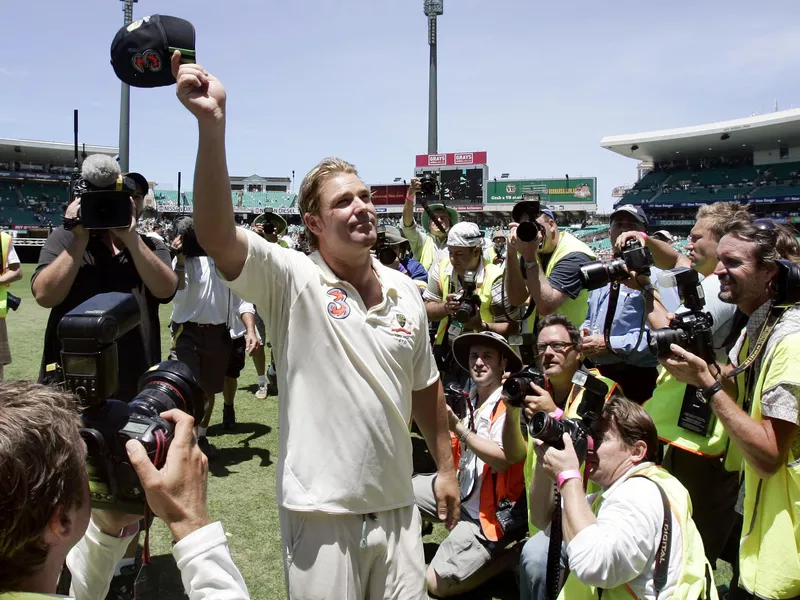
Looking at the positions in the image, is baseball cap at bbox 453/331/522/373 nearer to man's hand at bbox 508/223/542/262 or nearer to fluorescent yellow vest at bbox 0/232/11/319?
man's hand at bbox 508/223/542/262

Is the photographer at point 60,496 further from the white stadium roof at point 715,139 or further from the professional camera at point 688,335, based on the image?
the white stadium roof at point 715,139

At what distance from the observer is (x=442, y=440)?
8.25ft

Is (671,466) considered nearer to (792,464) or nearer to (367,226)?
(792,464)

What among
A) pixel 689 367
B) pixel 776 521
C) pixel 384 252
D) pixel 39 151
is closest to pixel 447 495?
pixel 689 367

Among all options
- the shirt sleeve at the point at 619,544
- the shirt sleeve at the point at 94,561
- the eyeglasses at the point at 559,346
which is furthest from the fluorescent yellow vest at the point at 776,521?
the shirt sleeve at the point at 94,561

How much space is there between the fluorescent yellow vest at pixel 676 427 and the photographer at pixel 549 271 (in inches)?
38.6

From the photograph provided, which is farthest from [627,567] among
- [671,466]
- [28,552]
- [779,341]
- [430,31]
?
[430,31]

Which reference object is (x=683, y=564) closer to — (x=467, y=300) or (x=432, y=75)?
(x=467, y=300)

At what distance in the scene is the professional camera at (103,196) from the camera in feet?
9.59

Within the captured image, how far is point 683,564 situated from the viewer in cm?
212

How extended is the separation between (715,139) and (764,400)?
46377 mm

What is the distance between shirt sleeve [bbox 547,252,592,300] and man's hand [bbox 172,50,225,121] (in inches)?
115

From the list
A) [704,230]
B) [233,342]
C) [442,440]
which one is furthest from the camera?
[233,342]

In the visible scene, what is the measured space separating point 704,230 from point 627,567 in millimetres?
2449
